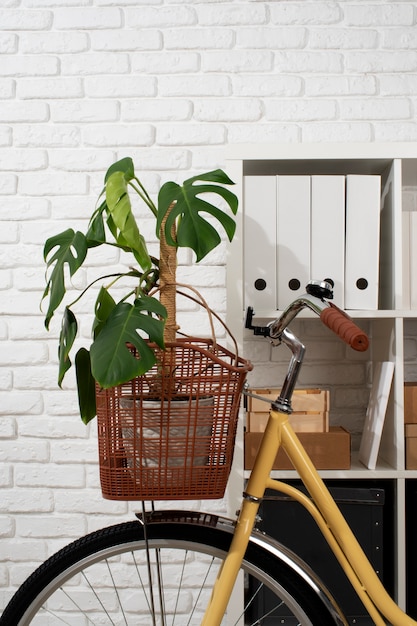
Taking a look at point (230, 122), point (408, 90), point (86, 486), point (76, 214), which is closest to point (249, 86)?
point (230, 122)

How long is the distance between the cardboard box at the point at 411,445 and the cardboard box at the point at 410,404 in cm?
3

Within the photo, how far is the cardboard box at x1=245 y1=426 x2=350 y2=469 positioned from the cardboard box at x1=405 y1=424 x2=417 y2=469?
14cm

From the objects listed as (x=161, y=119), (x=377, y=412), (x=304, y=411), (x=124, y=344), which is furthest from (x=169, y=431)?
(x=161, y=119)

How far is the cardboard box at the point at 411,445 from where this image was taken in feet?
5.13

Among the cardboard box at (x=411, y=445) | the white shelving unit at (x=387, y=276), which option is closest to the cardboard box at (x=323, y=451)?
the white shelving unit at (x=387, y=276)

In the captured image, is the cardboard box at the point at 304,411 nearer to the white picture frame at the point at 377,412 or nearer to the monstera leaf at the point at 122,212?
the white picture frame at the point at 377,412

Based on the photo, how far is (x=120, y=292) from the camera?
1980mm

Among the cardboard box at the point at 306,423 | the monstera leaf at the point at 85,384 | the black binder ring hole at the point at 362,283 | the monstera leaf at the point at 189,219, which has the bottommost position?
the cardboard box at the point at 306,423

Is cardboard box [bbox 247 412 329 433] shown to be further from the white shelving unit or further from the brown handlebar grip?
the brown handlebar grip

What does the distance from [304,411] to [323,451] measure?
0.36 feet

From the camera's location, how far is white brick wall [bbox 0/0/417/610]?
1.98 metres

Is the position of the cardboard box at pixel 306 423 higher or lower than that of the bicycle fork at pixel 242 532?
higher

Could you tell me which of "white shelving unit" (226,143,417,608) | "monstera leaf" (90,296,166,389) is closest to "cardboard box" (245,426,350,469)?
"white shelving unit" (226,143,417,608)

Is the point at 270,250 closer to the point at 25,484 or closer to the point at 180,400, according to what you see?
the point at 180,400
